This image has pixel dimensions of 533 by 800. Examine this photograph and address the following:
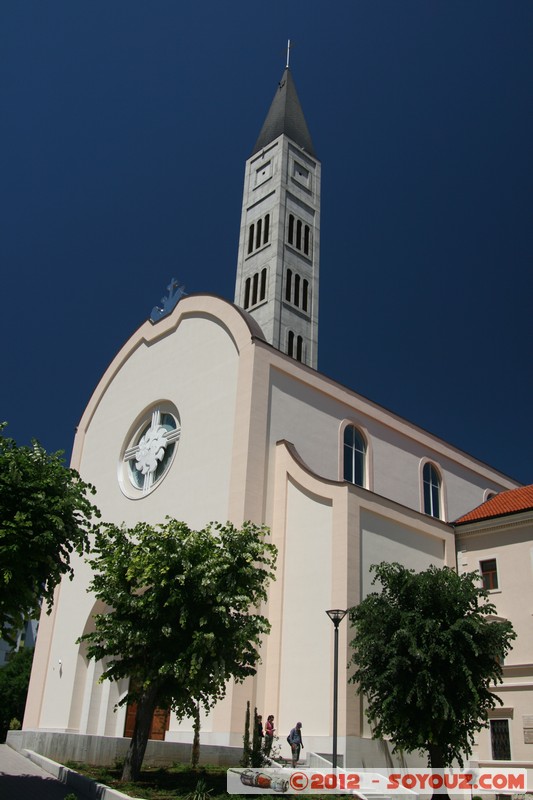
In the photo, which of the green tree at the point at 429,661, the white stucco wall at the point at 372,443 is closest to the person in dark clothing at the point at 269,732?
the green tree at the point at 429,661

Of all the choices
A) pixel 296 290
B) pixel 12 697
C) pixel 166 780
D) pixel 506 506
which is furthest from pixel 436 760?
pixel 296 290

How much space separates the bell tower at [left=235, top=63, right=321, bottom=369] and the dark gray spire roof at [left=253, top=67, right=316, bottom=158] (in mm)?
77

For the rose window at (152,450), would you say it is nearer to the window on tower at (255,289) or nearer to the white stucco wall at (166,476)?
the white stucco wall at (166,476)

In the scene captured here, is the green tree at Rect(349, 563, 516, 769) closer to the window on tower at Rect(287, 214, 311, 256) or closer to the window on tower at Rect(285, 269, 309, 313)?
the window on tower at Rect(285, 269, 309, 313)

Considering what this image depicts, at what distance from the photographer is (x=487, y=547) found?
28.1 meters

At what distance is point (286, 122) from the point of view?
6016 centimetres

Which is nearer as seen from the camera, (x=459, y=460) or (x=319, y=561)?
(x=319, y=561)

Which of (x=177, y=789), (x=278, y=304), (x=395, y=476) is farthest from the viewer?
(x=278, y=304)

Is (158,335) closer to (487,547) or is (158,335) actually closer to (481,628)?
(487,547)

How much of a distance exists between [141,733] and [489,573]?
14.7 meters

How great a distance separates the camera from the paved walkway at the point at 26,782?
1571 centimetres

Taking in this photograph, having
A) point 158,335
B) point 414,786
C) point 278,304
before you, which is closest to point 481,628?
point 414,786

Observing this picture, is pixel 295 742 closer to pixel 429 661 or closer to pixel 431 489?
pixel 429 661

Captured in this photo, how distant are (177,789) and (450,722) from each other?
688 cm
